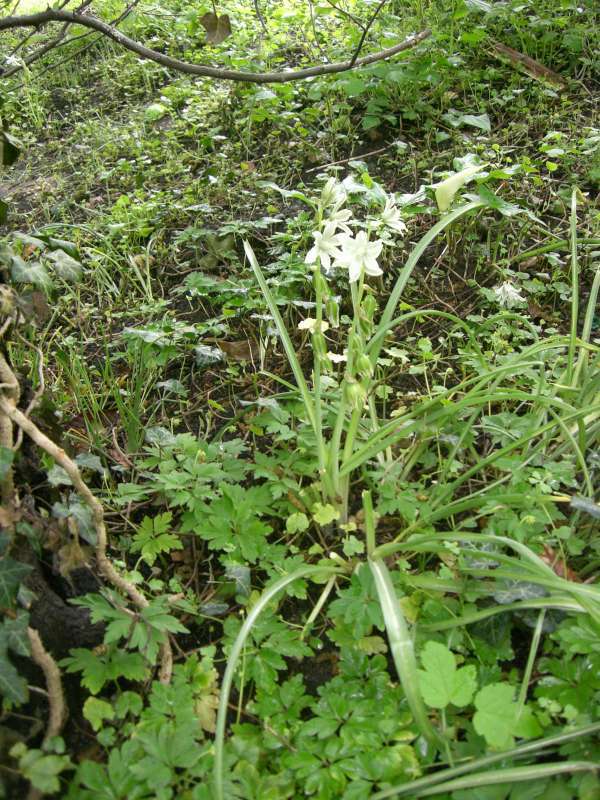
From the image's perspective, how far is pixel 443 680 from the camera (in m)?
1.26

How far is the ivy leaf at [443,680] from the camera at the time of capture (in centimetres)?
124

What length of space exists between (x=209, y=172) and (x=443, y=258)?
1.18 m

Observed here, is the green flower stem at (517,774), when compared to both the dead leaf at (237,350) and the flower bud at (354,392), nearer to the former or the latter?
the flower bud at (354,392)

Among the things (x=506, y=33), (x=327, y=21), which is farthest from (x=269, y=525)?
(x=327, y=21)

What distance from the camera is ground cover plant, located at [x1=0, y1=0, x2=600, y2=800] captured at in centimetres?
127

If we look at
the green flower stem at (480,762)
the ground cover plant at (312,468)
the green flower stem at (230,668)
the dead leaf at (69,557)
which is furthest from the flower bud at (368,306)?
the green flower stem at (480,762)

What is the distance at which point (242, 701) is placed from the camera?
146cm

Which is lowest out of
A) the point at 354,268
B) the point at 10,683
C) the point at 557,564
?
the point at 557,564

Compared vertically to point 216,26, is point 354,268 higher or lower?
lower

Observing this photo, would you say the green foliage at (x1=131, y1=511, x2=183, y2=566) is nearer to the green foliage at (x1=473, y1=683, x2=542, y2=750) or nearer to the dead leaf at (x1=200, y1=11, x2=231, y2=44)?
the green foliage at (x1=473, y1=683, x2=542, y2=750)

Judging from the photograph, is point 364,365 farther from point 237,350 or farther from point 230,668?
point 237,350

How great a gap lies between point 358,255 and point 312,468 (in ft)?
1.93

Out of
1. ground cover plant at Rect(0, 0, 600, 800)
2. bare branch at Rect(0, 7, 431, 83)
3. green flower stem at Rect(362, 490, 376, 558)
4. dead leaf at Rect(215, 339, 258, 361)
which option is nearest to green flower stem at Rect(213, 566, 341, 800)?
ground cover plant at Rect(0, 0, 600, 800)

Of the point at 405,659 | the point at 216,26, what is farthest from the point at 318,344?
the point at 216,26
